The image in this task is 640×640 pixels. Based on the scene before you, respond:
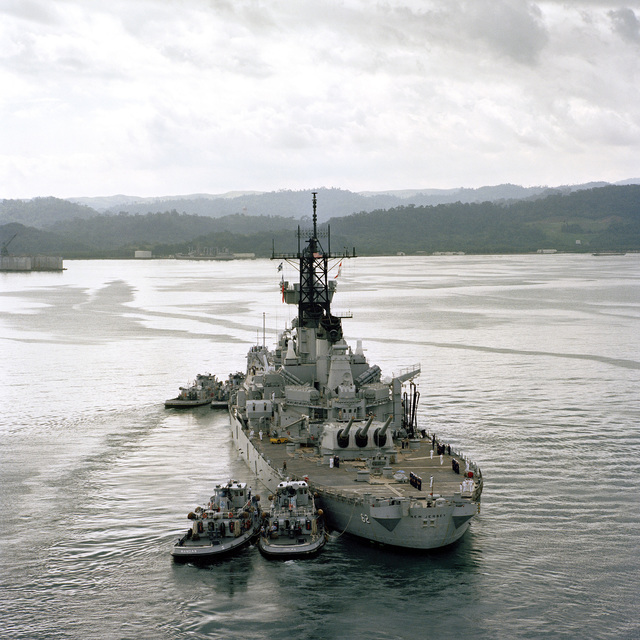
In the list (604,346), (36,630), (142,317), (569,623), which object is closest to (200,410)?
(36,630)

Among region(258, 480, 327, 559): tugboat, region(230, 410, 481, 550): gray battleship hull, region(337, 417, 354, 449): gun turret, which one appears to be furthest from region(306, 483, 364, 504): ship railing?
region(337, 417, 354, 449): gun turret

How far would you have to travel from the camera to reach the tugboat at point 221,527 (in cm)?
3262

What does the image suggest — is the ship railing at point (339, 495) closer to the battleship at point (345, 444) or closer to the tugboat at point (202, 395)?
the battleship at point (345, 444)

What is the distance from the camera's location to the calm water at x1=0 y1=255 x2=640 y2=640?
2836 cm

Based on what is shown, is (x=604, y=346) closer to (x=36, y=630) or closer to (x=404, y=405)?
(x=404, y=405)

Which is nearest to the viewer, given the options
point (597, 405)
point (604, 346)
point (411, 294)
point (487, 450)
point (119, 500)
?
point (119, 500)

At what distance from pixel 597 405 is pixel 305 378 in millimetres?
24070

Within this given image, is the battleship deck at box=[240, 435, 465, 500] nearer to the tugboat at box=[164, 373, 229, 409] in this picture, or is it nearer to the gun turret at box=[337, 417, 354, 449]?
the gun turret at box=[337, 417, 354, 449]

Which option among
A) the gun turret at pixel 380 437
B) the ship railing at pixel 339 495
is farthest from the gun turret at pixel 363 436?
the ship railing at pixel 339 495

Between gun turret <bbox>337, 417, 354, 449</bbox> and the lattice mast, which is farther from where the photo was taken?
the lattice mast

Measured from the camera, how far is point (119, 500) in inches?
1570

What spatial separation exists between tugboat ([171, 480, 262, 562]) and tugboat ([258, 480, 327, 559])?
2.86ft

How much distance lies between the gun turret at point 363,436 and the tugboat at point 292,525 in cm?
530

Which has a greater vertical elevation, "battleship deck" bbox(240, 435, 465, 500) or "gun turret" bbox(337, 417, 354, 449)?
"gun turret" bbox(337, 417, 354, 449)
